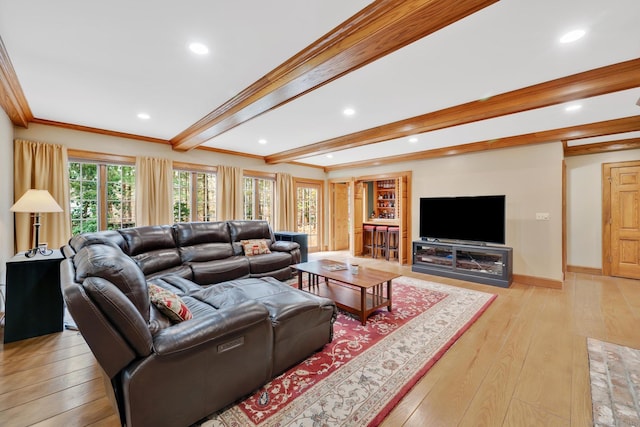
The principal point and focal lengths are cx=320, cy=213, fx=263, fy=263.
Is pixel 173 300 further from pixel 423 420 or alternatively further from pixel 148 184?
pixel 148 184

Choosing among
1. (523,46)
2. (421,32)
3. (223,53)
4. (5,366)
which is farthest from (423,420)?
(5,366)

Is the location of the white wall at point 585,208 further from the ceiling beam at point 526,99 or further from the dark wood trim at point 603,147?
the ceiling beam at point 526,99

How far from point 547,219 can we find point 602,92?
2.45 meters

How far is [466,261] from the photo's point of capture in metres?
4.74

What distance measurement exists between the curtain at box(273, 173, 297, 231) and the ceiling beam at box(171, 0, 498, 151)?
377 cm

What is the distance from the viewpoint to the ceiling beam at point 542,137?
353 cm

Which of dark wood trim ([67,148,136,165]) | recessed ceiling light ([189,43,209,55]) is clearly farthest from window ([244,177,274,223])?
recessed ceiling light ([189,43,209,55])

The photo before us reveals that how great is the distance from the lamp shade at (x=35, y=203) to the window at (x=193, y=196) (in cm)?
217

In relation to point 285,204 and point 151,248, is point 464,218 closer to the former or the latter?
point 285,204

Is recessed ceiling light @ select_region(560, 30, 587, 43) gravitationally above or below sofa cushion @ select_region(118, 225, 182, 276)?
above

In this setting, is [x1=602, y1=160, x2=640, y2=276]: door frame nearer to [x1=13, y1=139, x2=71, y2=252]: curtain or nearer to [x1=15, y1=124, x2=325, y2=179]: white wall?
[x1=15, y1=124, x2=325, y2=179]: white wall

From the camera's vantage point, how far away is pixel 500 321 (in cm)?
293

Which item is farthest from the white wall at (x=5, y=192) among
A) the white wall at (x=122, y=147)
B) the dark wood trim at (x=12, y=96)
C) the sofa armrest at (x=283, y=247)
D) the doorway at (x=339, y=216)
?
the doorway at (x=339, y=216)

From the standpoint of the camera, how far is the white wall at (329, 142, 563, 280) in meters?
4.17
